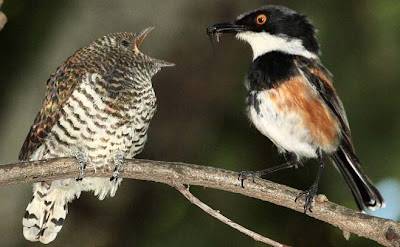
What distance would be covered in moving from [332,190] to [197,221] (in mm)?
1332

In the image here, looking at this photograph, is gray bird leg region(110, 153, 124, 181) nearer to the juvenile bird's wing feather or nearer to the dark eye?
the juvenile bird's wing feather

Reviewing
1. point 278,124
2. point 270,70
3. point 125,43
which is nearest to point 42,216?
point 125,43

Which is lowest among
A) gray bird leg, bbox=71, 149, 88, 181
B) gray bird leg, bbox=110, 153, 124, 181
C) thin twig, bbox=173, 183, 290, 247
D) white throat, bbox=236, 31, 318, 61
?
thin twig, bbox=173, 183, 290, 247

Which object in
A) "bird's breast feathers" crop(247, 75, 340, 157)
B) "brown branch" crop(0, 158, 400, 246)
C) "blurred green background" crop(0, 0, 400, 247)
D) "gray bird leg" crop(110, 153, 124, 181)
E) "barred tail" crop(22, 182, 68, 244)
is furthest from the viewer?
"blurred green background" crop(0, 0, 400, 247)

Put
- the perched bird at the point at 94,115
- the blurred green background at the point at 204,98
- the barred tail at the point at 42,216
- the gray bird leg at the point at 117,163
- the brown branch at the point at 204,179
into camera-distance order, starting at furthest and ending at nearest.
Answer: the blurred green background at the point at 204,98
the barred tail at the point at 42,216
the perched bird at the point at 94,115
the gray bird leg at the point at 117,163
the brown branch at the point at 204,179

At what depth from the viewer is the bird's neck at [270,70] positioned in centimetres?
548

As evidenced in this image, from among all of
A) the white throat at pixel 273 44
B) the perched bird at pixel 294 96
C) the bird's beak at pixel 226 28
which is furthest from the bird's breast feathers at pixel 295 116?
the bird's beak at pixel 226 28

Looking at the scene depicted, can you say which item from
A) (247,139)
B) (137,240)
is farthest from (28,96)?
(247,139)

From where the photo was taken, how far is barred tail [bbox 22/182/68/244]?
5.72 m

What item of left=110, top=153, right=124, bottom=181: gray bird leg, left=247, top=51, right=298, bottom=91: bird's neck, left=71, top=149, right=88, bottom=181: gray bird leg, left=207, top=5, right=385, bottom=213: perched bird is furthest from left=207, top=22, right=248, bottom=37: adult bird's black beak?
left=71, top=149, right=88, bottom=181: gray bird leg

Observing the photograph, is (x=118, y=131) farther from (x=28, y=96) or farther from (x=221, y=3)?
(x=221, y=3)

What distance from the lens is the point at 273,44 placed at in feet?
18.9

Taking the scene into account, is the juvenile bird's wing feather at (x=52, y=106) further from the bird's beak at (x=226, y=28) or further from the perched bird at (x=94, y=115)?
the bird's beak at (x=226, y=28)

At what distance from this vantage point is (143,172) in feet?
15.6
